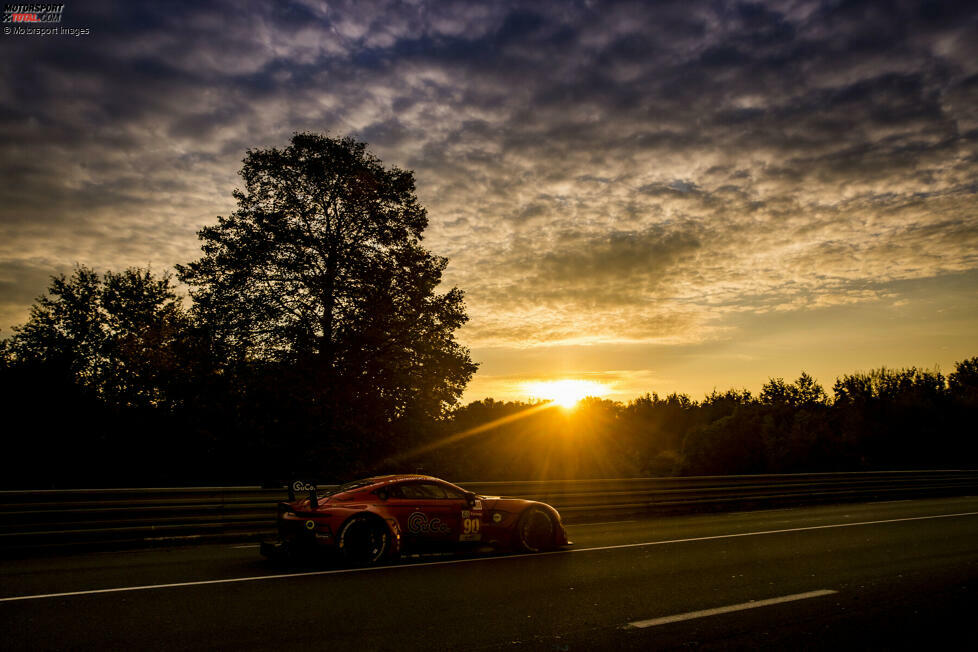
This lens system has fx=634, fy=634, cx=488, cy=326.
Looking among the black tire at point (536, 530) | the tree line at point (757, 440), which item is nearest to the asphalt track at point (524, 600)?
A: the black tire at point (536, 530)

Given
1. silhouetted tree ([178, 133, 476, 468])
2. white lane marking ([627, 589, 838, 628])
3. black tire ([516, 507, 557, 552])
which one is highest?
silhouetted tree ([178, 133, 476, 468])

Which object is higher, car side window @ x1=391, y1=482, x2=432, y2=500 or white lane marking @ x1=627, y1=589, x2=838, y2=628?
car side window @ x1=391, y1=482, x2=432, y2=500

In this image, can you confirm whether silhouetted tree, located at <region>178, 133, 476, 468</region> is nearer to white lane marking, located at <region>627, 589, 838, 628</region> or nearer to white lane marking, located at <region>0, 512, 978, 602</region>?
white lane marking, located at <region>0, 512, 978, 602</region>

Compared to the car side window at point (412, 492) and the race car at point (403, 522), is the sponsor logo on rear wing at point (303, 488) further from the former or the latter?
the car side window at point (412, 492)

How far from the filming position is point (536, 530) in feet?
Answer: 31.6

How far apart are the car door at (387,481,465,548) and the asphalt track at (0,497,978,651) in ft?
1.19

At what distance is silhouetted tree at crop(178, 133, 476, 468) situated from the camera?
2300cm

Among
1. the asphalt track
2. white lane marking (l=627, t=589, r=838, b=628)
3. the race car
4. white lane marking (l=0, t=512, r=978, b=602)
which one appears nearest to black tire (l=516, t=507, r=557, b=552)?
the race car

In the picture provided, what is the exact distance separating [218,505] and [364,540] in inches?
186

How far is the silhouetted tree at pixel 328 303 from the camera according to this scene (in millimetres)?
23000

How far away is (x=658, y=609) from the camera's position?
5.80 meters

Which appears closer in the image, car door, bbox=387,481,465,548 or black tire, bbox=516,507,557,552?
car door, bbox=387,481,465,548

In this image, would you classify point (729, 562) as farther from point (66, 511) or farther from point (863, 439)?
point (863, 439)

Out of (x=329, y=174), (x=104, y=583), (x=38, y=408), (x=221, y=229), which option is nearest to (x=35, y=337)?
(x=38, y=408)
